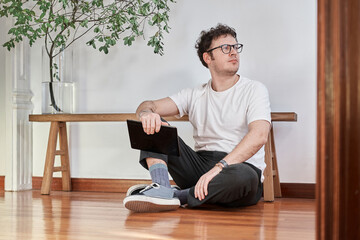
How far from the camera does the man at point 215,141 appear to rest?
2.28m

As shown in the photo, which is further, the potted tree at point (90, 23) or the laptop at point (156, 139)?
the potted tree at point (90, 23)

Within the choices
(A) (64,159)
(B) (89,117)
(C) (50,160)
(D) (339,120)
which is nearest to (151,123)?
(B) (89,117)

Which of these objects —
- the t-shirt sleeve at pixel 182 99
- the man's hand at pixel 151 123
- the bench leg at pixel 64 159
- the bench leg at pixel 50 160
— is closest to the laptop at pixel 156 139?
the man's hand at pixel 151 123

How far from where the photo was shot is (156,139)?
232 cm

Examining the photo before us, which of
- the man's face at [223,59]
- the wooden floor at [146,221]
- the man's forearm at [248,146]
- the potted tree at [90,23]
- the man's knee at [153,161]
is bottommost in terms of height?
the wooden floor at [146,221]

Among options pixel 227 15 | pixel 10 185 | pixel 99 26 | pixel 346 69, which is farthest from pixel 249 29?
pixel 346 69

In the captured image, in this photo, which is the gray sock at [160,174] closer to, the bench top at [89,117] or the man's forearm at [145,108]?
the man's forearm at [145,108]

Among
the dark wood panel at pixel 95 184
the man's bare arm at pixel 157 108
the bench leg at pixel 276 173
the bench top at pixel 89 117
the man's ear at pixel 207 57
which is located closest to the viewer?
the man's bare arm at pixel 157 108

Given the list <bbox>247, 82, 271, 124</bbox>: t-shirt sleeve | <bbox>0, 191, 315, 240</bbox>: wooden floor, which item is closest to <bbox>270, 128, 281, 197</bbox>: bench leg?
<bbox>0, 191, 315, 240</bbox>: wooden floor

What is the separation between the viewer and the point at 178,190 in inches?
100

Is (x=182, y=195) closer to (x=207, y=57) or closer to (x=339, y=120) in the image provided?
(x=207, y=57)

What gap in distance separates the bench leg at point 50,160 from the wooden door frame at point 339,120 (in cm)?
271

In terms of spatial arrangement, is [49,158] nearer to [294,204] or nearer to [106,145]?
[106,145]

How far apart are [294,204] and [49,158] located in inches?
58.6
